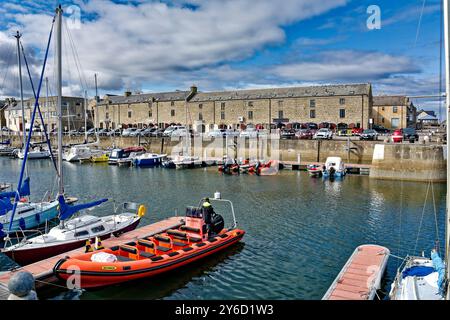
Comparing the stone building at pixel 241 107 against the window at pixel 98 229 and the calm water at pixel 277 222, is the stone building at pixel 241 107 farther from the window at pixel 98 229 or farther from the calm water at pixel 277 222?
the window at pixel 98 229

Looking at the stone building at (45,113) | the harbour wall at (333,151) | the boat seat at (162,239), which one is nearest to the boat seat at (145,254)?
the boat seat at (162,239)

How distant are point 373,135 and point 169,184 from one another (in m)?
25.6

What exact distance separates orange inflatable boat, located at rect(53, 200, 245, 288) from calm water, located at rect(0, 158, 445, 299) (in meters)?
0.45

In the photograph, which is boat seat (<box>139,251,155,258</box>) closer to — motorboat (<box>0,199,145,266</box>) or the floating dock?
motorboat (<box>0,199,145,266</box>)

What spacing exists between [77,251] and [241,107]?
5268 centimetres

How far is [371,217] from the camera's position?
22031mm

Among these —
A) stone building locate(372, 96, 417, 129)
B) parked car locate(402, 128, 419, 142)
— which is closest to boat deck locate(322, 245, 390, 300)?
parked car locate(402, 128, 419, 142)

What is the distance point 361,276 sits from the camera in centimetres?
1255

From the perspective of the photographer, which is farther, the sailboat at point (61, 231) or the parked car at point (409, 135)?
the parked car at point (409, 135)

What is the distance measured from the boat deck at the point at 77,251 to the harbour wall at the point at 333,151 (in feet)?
80.2

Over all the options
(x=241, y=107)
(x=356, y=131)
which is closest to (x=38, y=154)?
(x=241, y=107)

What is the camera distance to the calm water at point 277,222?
13258 mm

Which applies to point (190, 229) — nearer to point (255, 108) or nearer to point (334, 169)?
point (334, 169)
